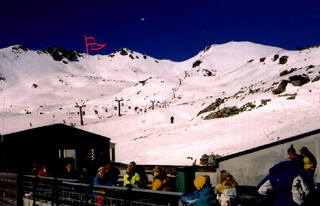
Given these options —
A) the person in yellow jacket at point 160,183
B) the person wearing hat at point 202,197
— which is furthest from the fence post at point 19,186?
the person wearing hat at point 202,197

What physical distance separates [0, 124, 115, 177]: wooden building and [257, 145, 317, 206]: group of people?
29.5 feet

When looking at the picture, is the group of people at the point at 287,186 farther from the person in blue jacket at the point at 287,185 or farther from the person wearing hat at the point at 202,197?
the person wearing hat at the point at 202,197

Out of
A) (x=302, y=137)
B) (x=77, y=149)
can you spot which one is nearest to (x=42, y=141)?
(x=77, y=149)

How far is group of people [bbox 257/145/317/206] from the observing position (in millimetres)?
4113

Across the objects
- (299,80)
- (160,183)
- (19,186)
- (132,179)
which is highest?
(299,80)

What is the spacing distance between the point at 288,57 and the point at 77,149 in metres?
95.8

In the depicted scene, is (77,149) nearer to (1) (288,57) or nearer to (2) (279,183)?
(2) (279,183)

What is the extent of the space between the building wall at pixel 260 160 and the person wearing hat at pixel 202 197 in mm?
7524

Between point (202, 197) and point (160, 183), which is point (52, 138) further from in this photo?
point (202, 197)

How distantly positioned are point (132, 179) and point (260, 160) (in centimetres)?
618

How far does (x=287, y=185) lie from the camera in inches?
165

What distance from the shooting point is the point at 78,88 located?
14025 cm

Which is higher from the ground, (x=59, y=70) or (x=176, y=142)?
(x=59, y=70)

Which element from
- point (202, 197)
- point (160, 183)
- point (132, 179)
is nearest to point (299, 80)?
point (132, 179)
